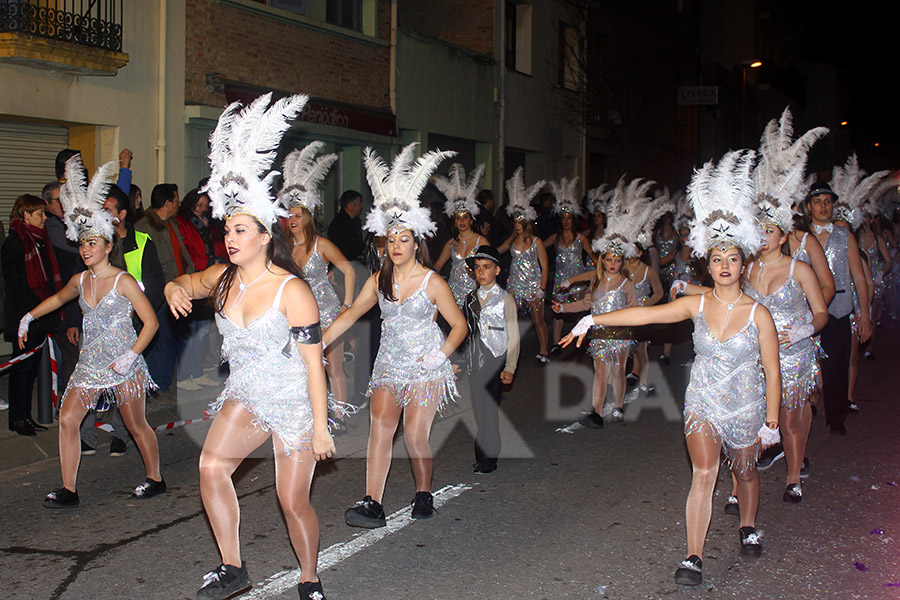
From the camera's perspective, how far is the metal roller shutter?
37.3ft

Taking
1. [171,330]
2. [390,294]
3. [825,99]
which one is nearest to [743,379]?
[390,294]

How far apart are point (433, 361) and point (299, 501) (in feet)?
5.13

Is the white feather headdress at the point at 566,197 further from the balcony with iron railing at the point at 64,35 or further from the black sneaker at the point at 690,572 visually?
the black sneaker at the point at 690,572

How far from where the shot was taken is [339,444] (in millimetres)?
7957

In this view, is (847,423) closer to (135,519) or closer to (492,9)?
(135,519)

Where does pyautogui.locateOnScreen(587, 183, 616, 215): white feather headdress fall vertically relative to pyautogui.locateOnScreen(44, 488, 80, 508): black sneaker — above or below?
above

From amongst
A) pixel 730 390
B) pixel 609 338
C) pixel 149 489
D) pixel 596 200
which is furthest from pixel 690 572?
pixel 596 200

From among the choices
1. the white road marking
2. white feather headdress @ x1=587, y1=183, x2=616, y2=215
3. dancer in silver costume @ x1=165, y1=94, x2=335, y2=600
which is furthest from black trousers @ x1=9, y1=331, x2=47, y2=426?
white feather headdress @ x1=587, y1=183, x2=616, y2=215

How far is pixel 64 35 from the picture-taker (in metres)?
11.1

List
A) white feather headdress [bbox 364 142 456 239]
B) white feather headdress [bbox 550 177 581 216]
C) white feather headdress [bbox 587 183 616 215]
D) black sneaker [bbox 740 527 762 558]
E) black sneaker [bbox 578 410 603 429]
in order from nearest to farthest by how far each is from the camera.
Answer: black sneaker [bbox 740 527 762 558] → white feather headdress [bbox 364 142 456 239] → black sneaker [bbox 578 410 603 429] → white feather headdress [bbox 550 177 581 216] → white feather headdress [bbox 587 183 616 215]

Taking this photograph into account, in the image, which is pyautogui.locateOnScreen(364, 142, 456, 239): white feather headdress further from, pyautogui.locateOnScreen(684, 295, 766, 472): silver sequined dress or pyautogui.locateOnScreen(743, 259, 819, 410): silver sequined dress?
pyautogui.locateOnScreen(743, 259, 819, 410): silver sequined dress

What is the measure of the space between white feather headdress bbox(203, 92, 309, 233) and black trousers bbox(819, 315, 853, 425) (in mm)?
5239

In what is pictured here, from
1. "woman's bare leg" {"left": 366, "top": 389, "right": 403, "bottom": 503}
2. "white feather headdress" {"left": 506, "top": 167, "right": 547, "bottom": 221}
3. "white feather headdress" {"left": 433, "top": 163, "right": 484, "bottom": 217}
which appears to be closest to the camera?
"woman's bare leg" {"left": 366, "top": 389, "right": 403, "bottom": 503}

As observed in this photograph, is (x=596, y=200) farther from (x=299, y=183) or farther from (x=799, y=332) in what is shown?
(x=799, y=332)
